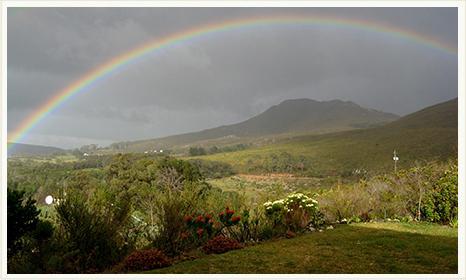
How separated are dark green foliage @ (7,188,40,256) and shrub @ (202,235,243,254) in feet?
9.04

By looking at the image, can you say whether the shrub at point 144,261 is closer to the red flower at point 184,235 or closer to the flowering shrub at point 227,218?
the red flower at point 184,235

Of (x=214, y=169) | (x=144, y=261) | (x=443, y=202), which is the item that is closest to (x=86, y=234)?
(x=144, y=261)

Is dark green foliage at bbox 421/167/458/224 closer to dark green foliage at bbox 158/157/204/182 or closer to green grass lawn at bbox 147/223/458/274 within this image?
green grass lawn at bbox 147/223/458/274

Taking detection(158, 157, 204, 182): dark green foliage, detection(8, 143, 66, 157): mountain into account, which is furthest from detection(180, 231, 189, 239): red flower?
detection(8, 143, 66, 157): mountain

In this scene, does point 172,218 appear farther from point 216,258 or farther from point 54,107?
point 54,107

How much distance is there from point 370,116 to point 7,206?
389 feet

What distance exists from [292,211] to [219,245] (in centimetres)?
252

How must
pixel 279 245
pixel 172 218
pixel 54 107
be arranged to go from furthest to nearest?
pixel 54 107 → pixel 279 245 → pixel 172 218

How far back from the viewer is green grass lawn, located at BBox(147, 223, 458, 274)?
19.4 feet

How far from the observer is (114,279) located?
5.39 m

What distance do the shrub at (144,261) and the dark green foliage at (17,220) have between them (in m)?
1.46

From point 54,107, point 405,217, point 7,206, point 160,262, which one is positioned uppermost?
point 54,107

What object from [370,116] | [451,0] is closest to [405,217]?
[451,0]

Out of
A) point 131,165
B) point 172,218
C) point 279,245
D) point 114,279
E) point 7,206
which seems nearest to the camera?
point 114,279
